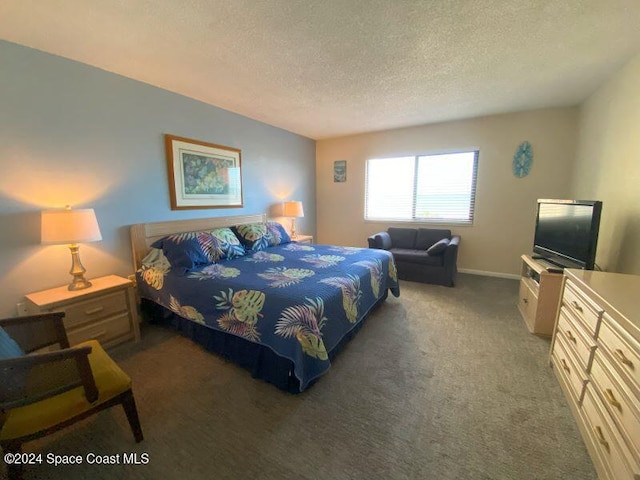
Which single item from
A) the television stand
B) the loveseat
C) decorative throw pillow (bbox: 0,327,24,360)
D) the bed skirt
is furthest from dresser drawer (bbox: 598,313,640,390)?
decorative throw pillow (bbox: 0,327,24,360)

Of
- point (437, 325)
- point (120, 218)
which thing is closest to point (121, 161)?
point (120, 218)

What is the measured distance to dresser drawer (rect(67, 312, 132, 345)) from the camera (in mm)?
2045

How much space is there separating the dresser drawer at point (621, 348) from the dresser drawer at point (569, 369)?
0.34m

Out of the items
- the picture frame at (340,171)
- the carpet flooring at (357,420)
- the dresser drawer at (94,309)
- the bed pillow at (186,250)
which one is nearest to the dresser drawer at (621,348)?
the carpet flooring at (357,420)

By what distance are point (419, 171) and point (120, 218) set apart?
4.31m

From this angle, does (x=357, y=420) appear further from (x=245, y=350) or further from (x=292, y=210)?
(x=292, y=210)

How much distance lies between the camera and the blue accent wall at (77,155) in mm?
1979

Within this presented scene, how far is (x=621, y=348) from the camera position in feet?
3.76

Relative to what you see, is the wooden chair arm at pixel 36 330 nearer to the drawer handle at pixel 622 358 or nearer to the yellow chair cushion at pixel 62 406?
the yellow chair cushion at pixel 62 406

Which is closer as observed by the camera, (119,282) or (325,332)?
→ (325,332)

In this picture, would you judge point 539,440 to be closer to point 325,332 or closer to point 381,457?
point 381,457

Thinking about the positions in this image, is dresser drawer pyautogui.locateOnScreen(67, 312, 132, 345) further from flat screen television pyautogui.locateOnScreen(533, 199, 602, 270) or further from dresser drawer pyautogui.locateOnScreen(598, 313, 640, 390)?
flat screen television pyautogui.locateOnScreen(533, 199, 602, 270)

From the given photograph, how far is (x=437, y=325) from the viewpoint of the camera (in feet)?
8.73

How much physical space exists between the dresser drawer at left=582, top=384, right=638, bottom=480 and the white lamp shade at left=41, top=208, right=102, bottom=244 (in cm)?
325
